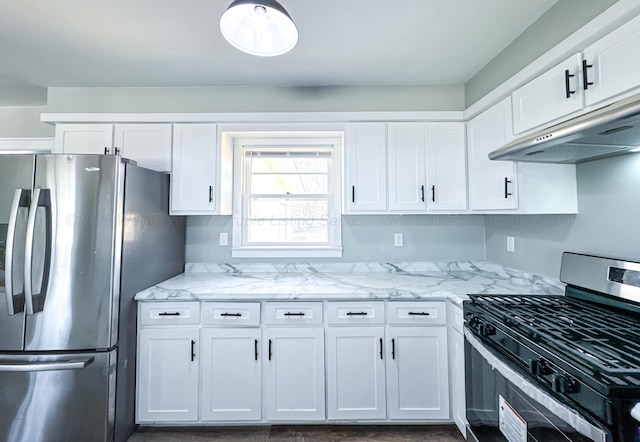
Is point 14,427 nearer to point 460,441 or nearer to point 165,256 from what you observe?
point 165,256

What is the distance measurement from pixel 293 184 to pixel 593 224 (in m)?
2.13

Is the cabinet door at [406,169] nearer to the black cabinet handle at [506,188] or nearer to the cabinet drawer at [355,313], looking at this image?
the black cabinet handle at [506,188]

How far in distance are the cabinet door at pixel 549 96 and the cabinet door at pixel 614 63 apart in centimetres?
6

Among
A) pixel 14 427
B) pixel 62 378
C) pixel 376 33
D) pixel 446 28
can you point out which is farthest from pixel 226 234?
pixel 446 28

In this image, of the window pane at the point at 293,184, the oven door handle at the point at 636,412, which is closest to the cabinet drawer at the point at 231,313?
the window pane at the point at 293,184

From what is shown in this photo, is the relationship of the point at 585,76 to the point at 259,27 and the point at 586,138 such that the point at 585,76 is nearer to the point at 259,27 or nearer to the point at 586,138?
the point at 586,138

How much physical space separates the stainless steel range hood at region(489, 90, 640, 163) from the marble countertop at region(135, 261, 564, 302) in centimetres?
86

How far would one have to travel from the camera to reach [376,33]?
171 cm

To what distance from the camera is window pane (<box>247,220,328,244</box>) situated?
103 inches

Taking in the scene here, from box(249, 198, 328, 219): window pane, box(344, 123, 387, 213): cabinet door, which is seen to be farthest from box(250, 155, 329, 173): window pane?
box(344, 123, 387, 213): cabinet door

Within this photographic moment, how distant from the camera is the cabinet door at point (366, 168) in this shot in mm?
2238

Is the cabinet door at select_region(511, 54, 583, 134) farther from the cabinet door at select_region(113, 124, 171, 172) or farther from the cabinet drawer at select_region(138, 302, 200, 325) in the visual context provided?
the cabinet door at select_region(113, 124, 171, 172)

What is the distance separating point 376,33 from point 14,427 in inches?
123

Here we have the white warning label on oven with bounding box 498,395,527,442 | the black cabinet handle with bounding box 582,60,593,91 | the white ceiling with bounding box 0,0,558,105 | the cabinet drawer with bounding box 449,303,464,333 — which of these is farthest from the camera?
the cabinet drawer with bounding box 449,303,464,333
